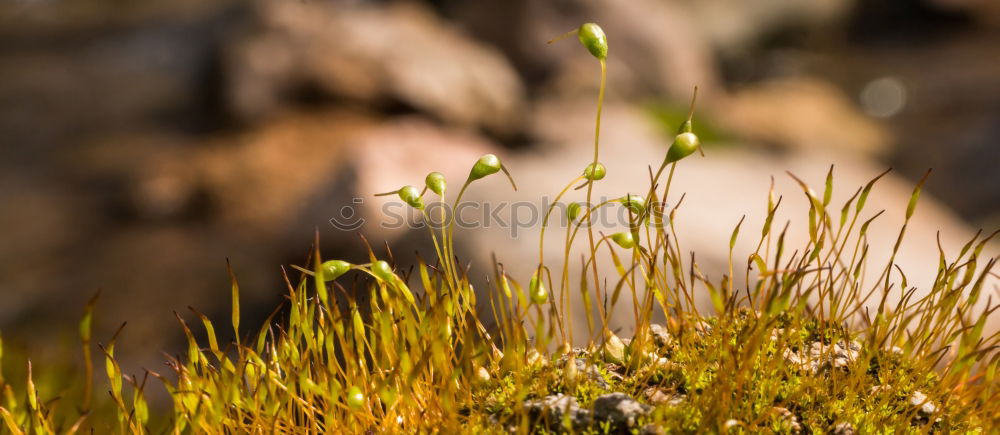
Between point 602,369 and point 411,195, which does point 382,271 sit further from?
point 602,369

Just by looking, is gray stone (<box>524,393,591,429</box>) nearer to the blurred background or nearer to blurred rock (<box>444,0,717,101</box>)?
the blurred background

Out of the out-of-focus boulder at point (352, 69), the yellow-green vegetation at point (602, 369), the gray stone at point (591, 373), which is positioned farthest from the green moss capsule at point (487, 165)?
the out-of-focus boulder at point (352, 69)

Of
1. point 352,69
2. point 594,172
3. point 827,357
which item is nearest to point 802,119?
point 352,69

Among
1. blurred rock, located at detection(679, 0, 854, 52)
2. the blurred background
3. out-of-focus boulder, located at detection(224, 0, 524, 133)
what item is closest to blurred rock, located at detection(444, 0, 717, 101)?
the blurred background

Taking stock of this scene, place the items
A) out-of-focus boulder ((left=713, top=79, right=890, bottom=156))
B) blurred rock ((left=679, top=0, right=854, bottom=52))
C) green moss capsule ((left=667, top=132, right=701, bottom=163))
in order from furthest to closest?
blurred rock ((left=679, top=0, right=854, bottom=52)), out-of-focus boulder ((left=713, top=79, right=890, bottom=156)), green moss capsule ((left=667, top=132, right=701, bottom=163))

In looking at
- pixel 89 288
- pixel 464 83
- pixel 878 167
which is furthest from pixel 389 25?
pixel 878 167

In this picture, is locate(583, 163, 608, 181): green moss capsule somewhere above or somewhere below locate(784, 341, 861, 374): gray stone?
above

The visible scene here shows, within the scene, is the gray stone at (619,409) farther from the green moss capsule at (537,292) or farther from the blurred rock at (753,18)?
the blurred rock at (753,18)

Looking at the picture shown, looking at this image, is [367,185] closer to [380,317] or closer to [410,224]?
[410,224]
